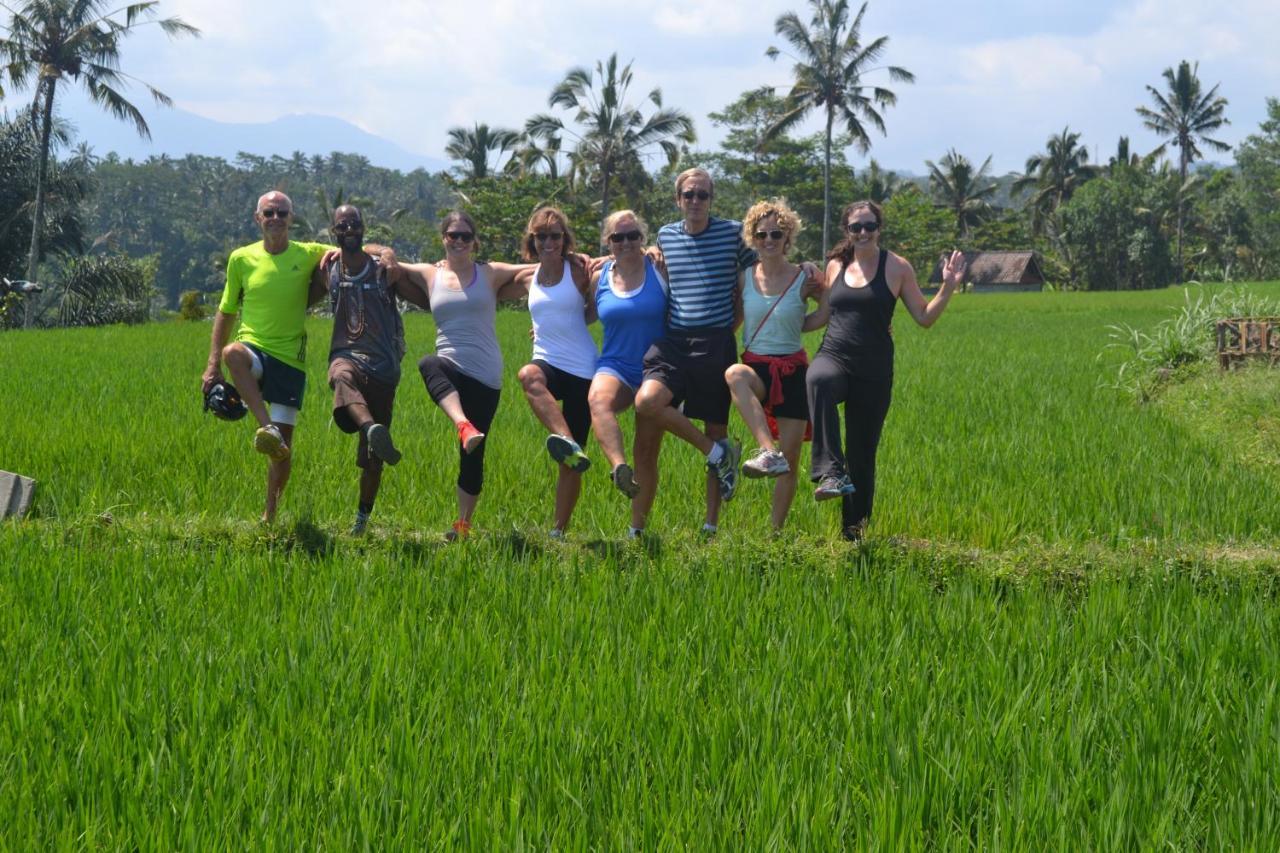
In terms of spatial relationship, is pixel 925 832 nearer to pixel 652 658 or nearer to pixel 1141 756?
pixel 1141 756

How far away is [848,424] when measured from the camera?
17.8 feet

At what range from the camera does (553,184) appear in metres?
40.9

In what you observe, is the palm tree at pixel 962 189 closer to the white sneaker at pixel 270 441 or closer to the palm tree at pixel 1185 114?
the palm tree at pixel 1185 114

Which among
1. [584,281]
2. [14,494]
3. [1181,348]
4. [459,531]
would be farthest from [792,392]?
[1181,348]

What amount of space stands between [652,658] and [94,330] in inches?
827

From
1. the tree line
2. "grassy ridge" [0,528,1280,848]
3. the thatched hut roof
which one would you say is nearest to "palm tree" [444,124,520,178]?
the tree line

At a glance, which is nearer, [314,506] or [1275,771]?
[1275,771]

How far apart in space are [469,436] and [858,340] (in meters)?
1.72

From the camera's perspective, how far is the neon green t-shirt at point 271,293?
5523 millimetres

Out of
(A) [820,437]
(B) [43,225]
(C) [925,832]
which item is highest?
(B) [43,225]

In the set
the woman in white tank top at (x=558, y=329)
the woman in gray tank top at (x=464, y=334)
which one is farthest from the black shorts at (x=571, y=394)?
the woman in gray tank top at (x=464, y=334)

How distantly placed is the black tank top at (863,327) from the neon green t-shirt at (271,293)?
2.39 m

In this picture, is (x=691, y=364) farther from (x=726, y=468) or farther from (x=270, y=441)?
(x=270, y=441)

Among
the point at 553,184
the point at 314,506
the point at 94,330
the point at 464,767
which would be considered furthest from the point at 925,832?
the point at 553,184
